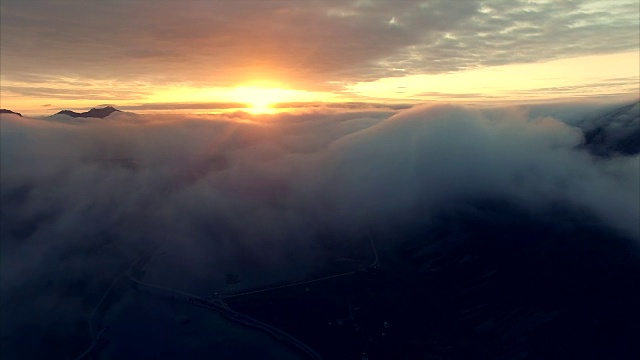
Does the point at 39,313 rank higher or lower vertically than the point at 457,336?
higher

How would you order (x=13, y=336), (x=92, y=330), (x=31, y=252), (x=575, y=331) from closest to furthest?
1. (x=13, y=336)
2. (x=92, y=330)
3. (x=575, y=331)
4. (x=31, y=252)

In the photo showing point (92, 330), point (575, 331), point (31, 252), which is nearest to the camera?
point (92, 330)

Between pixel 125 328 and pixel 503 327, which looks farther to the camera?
pixel 503 327

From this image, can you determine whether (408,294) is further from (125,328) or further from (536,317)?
(125,328)

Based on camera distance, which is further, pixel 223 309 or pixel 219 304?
pixel 219 304

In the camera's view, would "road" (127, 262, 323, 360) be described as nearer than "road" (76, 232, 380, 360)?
No

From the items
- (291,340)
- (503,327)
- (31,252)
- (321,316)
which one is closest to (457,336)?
(503,327)

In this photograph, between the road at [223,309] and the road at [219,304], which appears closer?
the road at [219,304]

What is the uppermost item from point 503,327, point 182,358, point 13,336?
point 13,336

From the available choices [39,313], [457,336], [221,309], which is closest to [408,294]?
[457,336]

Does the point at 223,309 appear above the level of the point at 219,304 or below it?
below
